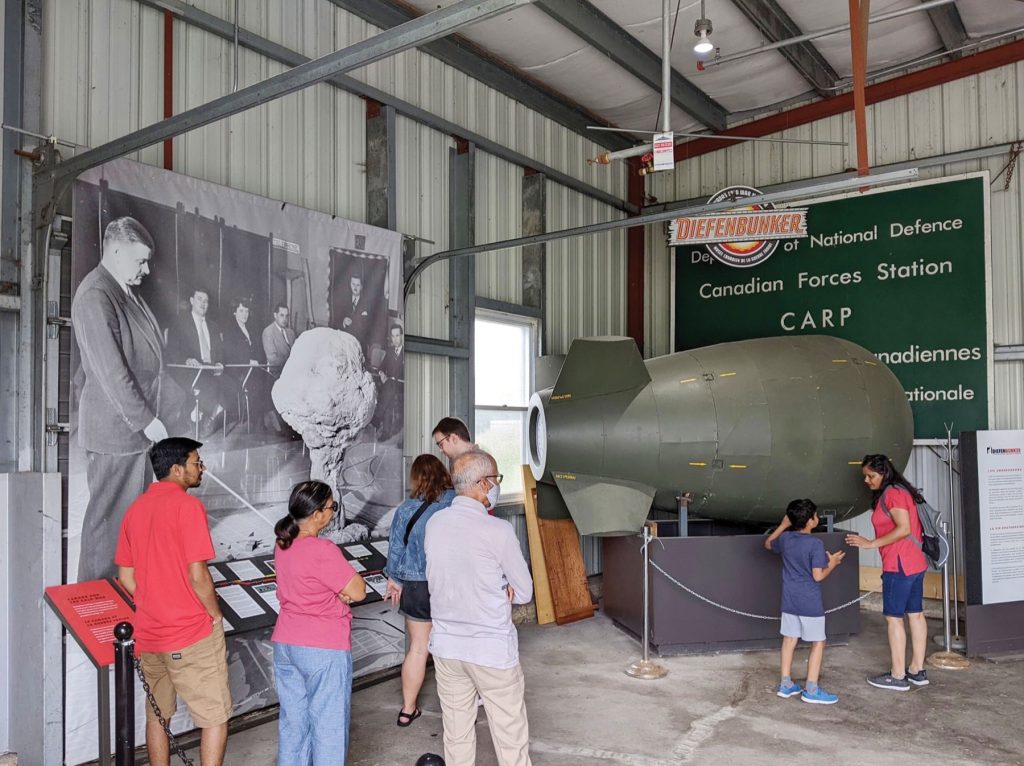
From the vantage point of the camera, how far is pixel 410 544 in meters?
4.08

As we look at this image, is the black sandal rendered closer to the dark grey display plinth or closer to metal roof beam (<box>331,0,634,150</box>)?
A: the dark grey display plinth

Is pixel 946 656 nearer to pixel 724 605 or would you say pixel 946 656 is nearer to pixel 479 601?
pixel 724 605

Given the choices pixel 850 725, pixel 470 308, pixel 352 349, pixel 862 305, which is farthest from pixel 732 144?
pixel 850 725

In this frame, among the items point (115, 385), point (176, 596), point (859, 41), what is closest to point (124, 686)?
point (176, 596)

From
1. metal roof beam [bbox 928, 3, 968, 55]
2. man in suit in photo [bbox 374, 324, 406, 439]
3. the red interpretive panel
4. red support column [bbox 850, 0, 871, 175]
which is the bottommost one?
the red interpretive panel

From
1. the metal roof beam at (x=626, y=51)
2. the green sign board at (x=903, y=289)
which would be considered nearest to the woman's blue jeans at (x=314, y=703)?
the metal roof beam at (x=626, y=51)

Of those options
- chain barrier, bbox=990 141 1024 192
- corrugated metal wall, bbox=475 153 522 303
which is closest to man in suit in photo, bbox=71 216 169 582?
corrugated metal wall, bbox=475 153 522 303

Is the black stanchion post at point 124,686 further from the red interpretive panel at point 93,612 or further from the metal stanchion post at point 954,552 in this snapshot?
the metal stanchion post at point 954,552

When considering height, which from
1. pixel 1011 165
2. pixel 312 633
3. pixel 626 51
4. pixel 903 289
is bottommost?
pixel 312 633

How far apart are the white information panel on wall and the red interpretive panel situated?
5.72 metres

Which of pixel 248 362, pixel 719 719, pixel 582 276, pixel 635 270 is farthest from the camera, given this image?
pixel 635 270

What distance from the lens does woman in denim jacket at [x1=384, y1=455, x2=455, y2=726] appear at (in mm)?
4047

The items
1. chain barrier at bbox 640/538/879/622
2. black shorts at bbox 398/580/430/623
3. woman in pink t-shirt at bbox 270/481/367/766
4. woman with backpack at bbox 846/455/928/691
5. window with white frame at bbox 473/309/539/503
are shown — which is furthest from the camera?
window with white frame at bbox 473/309/539/503

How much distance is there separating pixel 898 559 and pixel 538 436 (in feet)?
8.35
